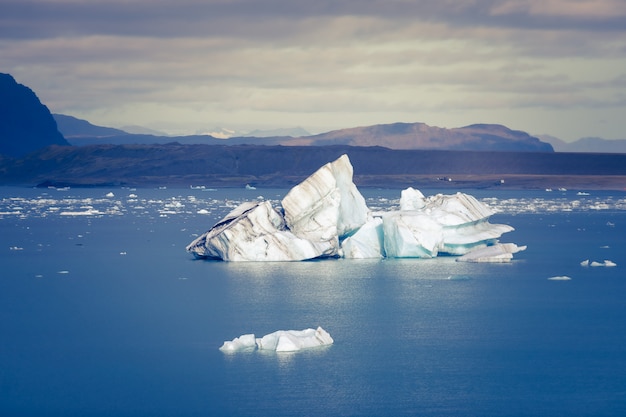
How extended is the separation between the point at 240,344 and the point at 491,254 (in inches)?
468

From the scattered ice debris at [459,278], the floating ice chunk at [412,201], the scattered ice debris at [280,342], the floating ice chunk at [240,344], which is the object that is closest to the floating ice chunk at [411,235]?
the scattered ice debris at [459,278]

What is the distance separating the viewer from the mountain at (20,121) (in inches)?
5876

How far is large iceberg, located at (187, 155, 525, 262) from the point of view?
22.0 metres

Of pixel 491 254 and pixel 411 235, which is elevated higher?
pixel 411 235

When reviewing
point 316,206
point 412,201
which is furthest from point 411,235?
point 412,201

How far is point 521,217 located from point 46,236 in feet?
71.9

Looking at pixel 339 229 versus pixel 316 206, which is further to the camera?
pixel 339 229

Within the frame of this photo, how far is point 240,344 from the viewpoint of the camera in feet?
44.1

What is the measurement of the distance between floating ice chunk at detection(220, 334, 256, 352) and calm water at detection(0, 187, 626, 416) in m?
0.19

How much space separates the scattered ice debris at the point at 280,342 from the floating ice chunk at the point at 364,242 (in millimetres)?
9765

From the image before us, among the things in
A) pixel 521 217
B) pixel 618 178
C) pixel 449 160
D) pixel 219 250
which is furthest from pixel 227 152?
pixel 219 250

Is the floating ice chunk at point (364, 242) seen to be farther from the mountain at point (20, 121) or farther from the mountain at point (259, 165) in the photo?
the mountain at point (20, 121)

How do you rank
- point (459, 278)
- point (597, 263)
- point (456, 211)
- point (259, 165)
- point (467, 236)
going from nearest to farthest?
point (459, 278)
point (456, 211)
point (597, 263)
point (467, 236)
point (259, 165)

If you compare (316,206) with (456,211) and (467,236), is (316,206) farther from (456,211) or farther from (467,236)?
(467,236)
